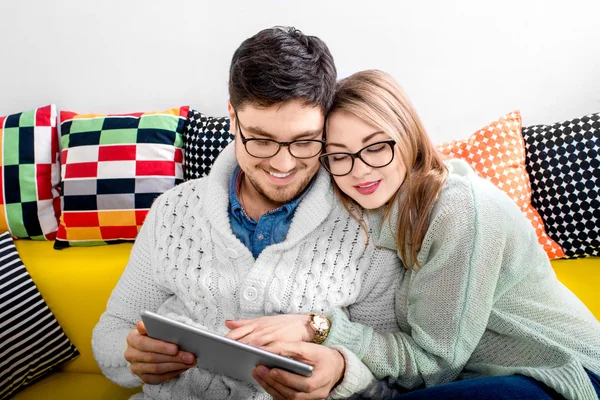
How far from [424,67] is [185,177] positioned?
38.5 inches

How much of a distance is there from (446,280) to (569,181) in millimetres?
816

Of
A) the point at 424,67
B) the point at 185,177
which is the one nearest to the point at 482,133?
the point at 424,67

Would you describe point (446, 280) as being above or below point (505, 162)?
below

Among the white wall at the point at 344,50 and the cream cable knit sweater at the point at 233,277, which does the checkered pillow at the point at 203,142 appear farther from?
the cream cable knit sweater at the point at 233,277

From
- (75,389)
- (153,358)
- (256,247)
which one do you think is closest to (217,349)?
(153,358)

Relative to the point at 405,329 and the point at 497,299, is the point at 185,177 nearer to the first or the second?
the point at 405,329

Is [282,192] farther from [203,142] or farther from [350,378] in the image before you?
[203,142]

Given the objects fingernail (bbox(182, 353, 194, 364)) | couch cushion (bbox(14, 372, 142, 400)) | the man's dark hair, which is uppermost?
the man's dark hair

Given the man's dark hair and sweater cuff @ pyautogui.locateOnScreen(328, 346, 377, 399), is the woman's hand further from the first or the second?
the man's dark hair

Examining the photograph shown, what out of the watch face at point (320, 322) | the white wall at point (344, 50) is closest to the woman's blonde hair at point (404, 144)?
the watch face at point (320, 322)

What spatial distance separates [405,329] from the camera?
4.11ft

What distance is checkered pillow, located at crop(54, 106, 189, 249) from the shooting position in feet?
5.94

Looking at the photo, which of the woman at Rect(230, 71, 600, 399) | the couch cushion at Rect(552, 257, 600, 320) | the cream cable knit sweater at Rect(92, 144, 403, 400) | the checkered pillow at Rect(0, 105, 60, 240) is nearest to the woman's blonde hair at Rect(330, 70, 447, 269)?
the woman at Rect(230, 71, 600, 399)

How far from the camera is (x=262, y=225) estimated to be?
4.24 feet
